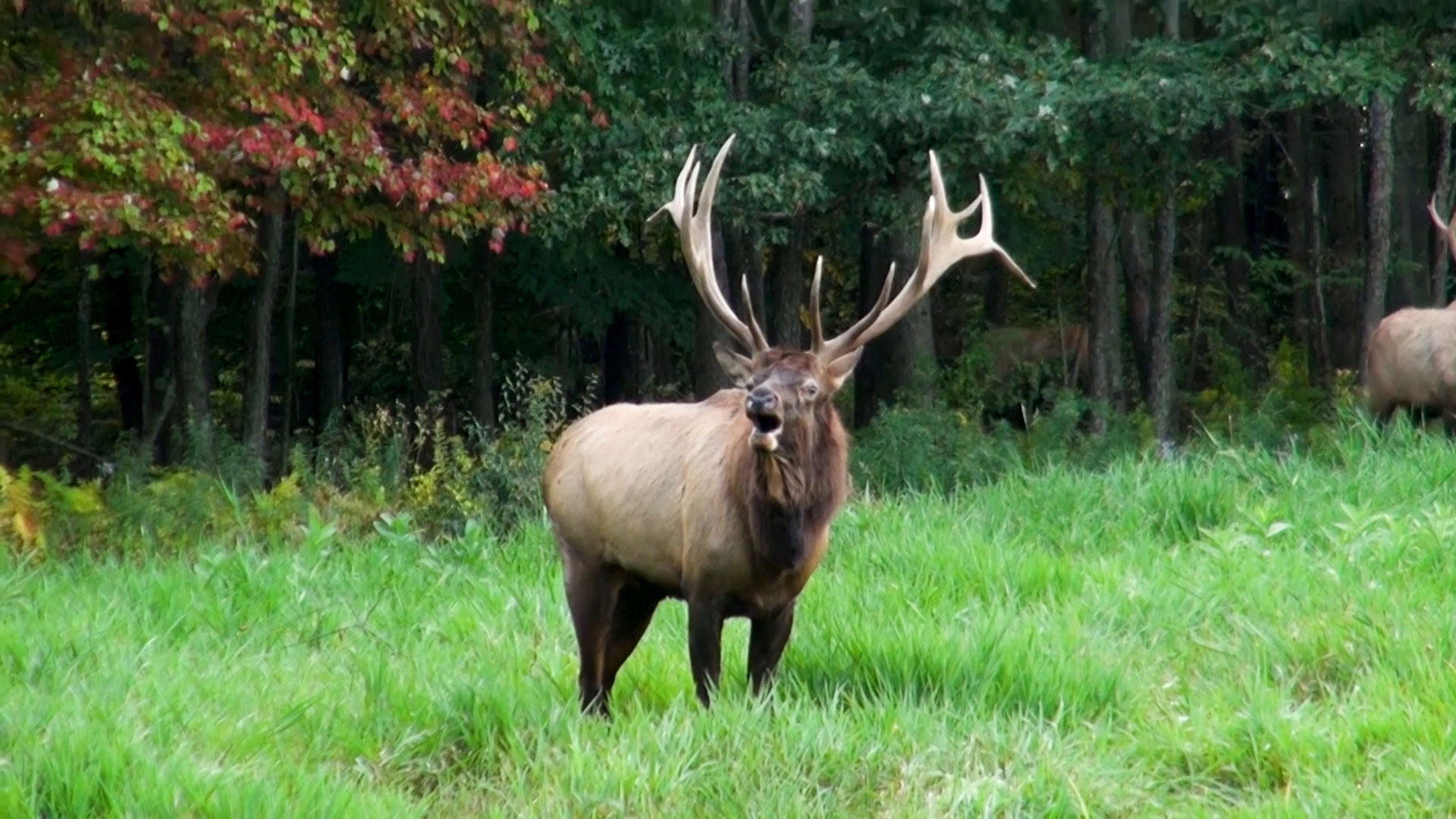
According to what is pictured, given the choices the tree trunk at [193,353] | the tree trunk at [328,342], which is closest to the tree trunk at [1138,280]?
the tree trunk at [328,342]

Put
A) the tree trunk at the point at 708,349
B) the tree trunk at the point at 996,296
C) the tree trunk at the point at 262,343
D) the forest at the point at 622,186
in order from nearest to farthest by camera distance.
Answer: the forest at the point at 622,186 → the tree trunk at the point at 262,343 → the tree trunk at the point at 708,349 → the tree trunk at the point at 996,296

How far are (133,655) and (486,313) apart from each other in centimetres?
1019

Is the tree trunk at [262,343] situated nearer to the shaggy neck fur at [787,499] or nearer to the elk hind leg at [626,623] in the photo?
the elk hind leg at [626,623]

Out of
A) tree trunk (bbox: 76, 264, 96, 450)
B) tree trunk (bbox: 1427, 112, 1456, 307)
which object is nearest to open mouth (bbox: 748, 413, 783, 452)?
tree trunk (bbox: 1427, 112, 1456, 307)

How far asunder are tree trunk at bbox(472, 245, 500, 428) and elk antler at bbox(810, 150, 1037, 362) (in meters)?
9.94

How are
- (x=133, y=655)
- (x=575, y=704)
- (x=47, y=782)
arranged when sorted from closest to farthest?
(x=47, y=782) → (x=575, y=704) → (x=133, y=655)

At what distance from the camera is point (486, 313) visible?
17.1m

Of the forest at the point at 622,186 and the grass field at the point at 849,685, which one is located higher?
the forest at the point at 622,186

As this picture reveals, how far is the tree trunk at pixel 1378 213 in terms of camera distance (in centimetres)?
1616

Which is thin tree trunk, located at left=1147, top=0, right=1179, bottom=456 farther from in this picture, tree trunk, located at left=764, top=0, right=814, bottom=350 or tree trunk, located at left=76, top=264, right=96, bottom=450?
tree trunk, located at left=76, top=264, right=96, bottom=450

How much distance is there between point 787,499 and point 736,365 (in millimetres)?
526

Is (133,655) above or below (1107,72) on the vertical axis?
below

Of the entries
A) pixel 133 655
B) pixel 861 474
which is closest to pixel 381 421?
pixel 861 474

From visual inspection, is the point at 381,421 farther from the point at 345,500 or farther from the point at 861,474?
the point at 861,474
